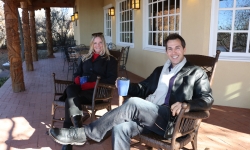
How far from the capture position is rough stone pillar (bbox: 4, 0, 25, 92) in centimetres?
454

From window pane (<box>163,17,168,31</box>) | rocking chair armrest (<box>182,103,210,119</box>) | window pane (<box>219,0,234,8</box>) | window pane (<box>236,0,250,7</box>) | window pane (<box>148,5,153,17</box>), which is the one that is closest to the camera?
rocking chair armrest (<box>182,103,210,119</box>)

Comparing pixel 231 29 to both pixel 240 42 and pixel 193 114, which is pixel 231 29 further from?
pixel 193 114

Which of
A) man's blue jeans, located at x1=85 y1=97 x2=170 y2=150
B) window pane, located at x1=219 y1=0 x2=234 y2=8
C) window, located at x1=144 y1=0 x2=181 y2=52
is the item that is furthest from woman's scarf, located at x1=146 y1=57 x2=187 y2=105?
window, located at x1=144 y1=0 x2=181 y2=52

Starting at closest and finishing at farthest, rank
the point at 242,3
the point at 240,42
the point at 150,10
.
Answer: the point at 242,3
the point at 240,42
the point at 150,10

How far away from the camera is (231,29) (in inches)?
138

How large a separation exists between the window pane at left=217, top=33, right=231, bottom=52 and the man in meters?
1.88

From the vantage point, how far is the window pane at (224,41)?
11.7 feet

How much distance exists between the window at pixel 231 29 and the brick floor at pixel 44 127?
2.84 ft

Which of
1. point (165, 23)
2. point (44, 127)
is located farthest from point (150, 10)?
point (44, 127)

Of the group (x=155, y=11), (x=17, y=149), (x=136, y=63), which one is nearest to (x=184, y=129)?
(x=17, y=149)

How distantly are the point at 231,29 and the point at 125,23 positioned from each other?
4.05 m

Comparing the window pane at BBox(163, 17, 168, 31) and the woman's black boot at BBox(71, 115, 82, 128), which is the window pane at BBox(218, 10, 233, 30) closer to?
the window pane at BBox(163, 17, 168, 31)

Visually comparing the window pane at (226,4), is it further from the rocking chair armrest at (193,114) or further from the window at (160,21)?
the rocking chair armrest at (193,114)

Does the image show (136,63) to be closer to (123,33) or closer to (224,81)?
(123,33)
